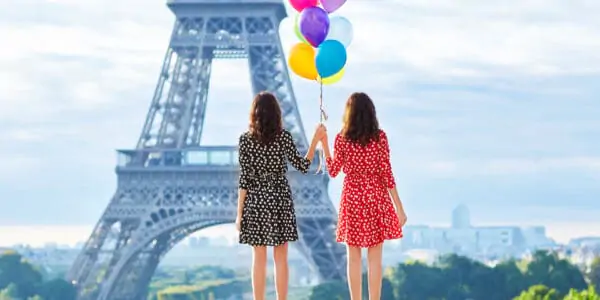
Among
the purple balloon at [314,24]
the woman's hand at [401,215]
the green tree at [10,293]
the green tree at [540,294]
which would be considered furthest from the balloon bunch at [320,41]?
the green tree at [10,293]

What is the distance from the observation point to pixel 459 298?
141 ft

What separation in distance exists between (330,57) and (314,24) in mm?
298

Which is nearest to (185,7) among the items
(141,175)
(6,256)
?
(141,175)

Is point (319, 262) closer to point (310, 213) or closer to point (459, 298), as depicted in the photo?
point (310, 213)

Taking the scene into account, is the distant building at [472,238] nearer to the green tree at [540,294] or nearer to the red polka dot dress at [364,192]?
the green tree at [540,294]

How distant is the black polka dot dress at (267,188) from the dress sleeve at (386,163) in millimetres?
546

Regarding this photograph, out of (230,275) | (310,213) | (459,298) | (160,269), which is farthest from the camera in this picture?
(160,269)

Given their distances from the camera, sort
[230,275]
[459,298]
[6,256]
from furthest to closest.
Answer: [230,275] < [6,256] < [459,298]

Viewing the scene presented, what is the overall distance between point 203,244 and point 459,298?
53.1 m

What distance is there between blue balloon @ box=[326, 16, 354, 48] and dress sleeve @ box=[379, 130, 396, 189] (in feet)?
5.87

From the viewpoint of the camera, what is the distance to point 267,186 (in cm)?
1043

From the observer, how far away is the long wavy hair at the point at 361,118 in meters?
10.2

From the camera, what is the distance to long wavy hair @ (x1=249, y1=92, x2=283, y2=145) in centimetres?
1012

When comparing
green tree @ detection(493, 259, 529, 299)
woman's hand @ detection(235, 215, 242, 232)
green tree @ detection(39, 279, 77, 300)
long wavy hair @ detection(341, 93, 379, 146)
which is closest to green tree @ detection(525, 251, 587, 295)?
green tree @ detection(493, 259, 529, 299)
